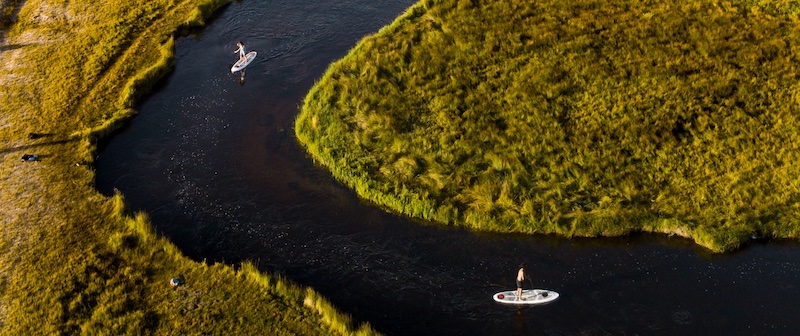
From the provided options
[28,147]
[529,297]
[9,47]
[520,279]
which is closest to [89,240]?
[28,147]

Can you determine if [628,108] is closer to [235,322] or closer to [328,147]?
[328,147]

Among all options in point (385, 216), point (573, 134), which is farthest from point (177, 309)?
point (573, 134)

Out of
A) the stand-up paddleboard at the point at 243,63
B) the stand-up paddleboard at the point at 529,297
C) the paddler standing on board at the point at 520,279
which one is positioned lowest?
the stand-up paddleboard at the point at 529,297

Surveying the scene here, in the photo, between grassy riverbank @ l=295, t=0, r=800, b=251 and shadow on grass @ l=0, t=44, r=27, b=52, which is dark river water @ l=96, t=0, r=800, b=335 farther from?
shadow on grass @ l=0, t=44, r=27, b=52

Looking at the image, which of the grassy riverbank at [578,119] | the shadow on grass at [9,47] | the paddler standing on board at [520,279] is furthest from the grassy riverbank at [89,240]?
the grassy riverbank at [578,119]

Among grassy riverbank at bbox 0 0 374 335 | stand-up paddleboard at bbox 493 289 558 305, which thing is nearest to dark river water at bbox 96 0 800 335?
stand-up paddleboard at bbox 493 289 558 305

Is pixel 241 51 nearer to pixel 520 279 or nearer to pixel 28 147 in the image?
pixel 28 147

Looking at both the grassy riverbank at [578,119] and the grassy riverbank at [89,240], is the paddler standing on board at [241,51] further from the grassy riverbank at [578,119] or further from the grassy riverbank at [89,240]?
the grassy riverbank at [578,119]
